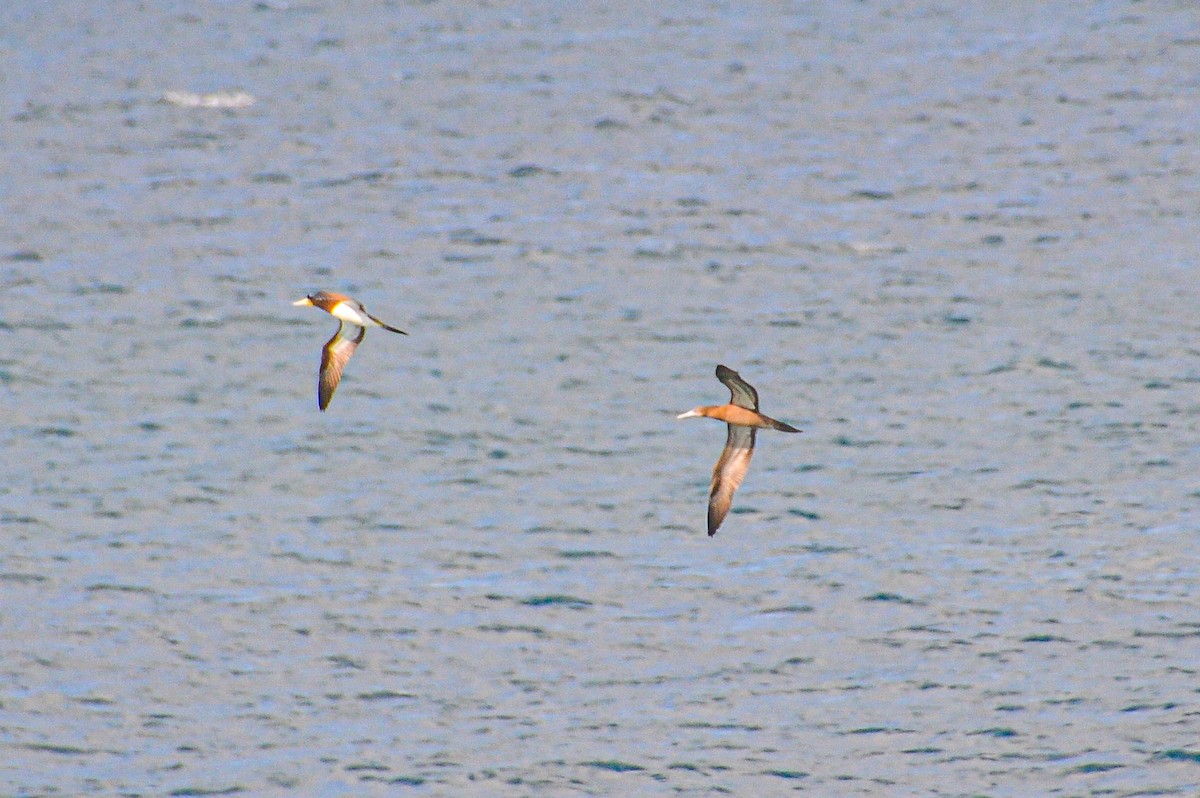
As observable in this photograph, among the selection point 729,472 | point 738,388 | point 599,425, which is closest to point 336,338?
point 729,472

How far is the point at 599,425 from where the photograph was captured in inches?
1676

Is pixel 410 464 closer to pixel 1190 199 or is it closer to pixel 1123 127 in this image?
pixel 1190 199

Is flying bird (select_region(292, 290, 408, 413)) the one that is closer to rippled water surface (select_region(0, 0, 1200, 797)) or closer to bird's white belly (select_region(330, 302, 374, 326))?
bird's white belly (select_region(330, 302, 374, 326))

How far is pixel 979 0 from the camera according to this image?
80.4 m

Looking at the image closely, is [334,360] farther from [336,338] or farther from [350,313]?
[350,313]

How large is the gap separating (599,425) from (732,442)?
21363 mm

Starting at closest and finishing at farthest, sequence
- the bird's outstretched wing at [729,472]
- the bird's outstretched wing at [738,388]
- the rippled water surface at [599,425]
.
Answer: the bird's outstretched wing at [738,388] < the bird's outstretched wing at [729,472] < the rippled water surface at [599,425]

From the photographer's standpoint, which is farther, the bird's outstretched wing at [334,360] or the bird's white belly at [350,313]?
the bird's outstretched wing at [334,360]

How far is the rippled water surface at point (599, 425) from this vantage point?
3183cm

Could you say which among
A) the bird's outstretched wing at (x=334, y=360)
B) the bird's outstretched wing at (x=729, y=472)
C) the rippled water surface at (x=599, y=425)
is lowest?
the rippled water surface at (x=599, y=425)

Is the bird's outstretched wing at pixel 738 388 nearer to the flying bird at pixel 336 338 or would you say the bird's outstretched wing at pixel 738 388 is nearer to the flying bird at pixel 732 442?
Result: the flying bird at pixel 732 442

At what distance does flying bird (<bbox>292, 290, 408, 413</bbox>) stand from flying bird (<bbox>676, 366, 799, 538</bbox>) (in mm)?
3977

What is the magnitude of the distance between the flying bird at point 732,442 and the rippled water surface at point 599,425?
10.4m

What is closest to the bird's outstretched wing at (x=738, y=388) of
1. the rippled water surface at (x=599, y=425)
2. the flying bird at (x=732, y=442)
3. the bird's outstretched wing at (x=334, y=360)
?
the flying bird at (x=732, y=442)
